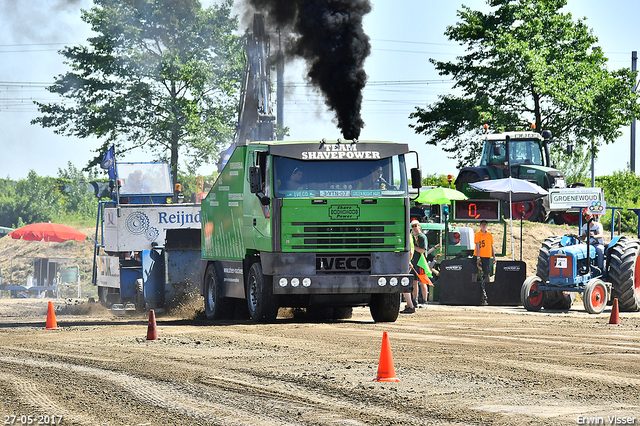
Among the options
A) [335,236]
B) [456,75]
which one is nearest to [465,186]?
[456,75]

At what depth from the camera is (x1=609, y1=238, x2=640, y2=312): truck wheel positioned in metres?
18.6

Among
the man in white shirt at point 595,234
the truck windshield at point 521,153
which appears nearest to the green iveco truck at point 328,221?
the man in white shirt at point 595,234

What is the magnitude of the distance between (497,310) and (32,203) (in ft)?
165

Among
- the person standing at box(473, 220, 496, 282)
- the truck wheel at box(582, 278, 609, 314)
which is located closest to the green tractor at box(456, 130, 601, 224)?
the person standing at box(473, 220, 496, 282)

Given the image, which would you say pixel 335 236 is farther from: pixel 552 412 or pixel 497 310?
pixel 552 412

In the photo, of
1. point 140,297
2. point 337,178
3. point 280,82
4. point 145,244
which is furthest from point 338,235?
point 280,82

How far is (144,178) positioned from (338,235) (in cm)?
Result: 1158

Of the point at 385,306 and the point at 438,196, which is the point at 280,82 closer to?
the point at 438,196

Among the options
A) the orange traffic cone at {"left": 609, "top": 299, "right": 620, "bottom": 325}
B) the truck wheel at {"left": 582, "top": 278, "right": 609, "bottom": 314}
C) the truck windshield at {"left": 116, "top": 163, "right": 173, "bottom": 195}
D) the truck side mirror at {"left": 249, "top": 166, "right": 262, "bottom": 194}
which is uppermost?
the truck windshield at {"left": 116, "top": 163, "right": 173, "bottom": 195}

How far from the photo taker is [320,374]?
9.99 m

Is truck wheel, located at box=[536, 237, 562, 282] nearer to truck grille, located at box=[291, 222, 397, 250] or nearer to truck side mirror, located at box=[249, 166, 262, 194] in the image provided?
truck grille, located at box=[291, 222, 397, 250]

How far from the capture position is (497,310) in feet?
66.3

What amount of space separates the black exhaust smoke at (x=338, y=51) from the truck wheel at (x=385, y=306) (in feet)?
18.4

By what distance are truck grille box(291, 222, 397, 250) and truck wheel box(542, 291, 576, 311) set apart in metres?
6.04
